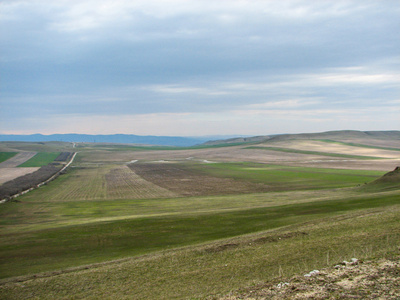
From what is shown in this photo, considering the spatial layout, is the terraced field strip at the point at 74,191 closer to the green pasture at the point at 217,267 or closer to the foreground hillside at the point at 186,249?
the foreground hillside at the point at 186,249

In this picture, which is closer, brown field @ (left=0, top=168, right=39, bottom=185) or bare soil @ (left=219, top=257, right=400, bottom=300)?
bare soil @ (left=219, top=257, right=400, bottom=300)

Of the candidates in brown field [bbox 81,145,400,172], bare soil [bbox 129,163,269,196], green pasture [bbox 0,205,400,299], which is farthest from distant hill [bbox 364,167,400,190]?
brown field [bbox 81,145,400,172]

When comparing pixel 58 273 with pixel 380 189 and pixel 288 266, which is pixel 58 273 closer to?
pixel 288 266

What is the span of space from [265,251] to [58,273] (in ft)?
35.7

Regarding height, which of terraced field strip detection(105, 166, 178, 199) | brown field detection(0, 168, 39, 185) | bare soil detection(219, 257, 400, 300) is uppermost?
bare soil detection(219, 257, 400, 300)

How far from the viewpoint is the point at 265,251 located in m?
18.5

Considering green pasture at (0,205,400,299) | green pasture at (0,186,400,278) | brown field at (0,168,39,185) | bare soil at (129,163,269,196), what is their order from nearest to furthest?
green pasture at (0,205,400,299)
green pasture at (0,186,400,278)
bare soil at (129,163,269,196)
brown field at (0,168,39,185)

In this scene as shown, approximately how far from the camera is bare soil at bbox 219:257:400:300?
10.9 metres

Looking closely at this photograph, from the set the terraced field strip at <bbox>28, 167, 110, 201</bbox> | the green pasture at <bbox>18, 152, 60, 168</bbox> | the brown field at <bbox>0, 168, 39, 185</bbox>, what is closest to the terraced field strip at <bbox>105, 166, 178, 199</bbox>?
the terraced field strip at <bbox>28, 167, 110, 201</bbox>

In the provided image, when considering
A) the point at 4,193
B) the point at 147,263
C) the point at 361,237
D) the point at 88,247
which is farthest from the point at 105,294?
the point at 4,193

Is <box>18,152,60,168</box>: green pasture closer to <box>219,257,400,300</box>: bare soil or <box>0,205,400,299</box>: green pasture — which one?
<box>0,205,400,299</box>: green pasture

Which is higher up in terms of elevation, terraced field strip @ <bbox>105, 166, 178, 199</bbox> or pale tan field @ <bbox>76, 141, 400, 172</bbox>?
pale tan field @ <bbox>76, 141, 400, 172</bbox>

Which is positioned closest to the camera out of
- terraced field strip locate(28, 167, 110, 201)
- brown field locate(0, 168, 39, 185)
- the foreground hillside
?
the foreground hillside

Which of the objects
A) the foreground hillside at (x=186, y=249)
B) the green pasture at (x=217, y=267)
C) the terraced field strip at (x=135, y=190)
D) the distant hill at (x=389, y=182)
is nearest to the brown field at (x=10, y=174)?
the terraced field strip at (x=135, y=190)
